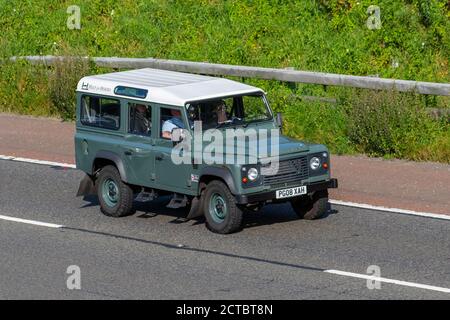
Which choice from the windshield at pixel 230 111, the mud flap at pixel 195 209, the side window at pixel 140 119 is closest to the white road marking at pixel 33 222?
the side window at pixel 140 119

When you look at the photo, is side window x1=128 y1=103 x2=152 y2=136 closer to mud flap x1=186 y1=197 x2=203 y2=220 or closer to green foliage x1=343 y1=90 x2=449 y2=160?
mud flap x1=186 y1=197 x2=203 y2=220

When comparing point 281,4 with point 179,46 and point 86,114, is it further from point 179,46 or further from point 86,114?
point 86,114

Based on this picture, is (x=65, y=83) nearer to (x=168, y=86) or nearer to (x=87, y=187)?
(x=87, y=187)

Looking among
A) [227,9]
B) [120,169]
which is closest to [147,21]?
[227,9]

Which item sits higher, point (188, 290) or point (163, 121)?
point (163, 121)

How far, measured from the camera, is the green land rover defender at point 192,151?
576 inches

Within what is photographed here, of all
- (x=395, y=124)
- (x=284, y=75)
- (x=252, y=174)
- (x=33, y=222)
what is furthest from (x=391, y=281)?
(x=284, y=75)

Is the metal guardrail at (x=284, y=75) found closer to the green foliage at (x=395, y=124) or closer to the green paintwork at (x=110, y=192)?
the green foliage at (x=395, y=124)

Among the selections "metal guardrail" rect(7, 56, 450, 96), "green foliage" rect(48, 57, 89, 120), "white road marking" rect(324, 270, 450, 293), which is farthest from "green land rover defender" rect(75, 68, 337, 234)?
"green foliage" rect(48, 57, 89, 120)

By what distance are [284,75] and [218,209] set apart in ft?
20.1

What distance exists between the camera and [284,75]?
20.6 m

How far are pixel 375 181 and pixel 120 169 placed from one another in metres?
4.12

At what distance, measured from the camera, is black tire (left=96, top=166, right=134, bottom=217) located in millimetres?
15906

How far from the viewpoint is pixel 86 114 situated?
53.9 feet
